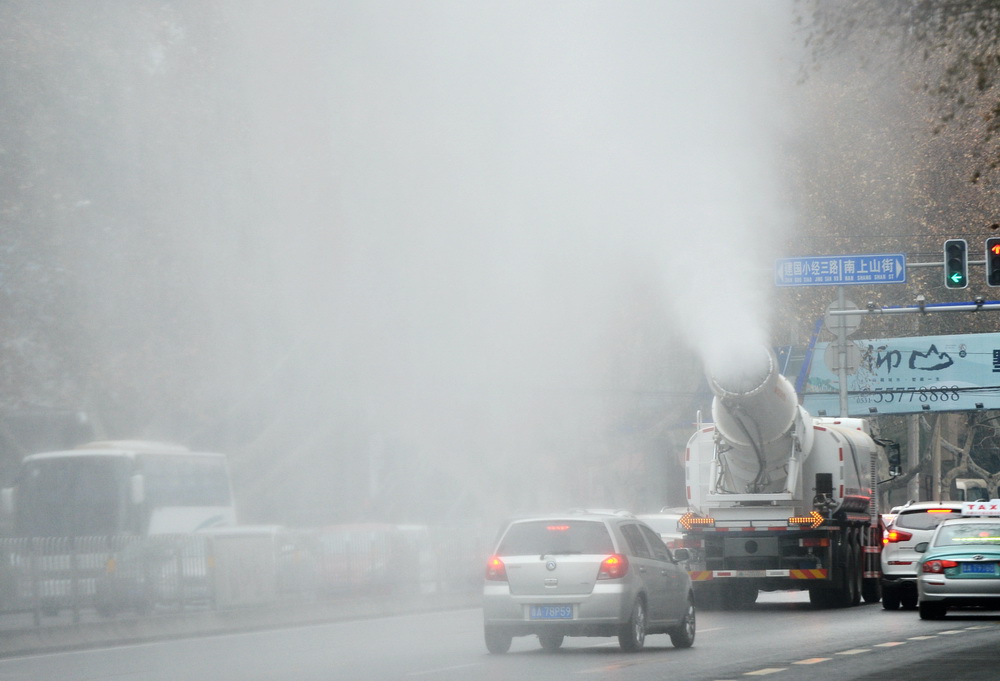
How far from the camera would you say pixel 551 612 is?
16344mm

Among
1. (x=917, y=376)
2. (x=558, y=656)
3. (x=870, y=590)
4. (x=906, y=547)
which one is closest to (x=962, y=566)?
(x=906, y=547)

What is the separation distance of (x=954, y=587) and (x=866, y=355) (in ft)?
82.7

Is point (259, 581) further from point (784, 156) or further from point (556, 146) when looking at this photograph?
point (784, 156)

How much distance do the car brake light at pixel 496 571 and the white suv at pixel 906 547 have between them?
10025 mm

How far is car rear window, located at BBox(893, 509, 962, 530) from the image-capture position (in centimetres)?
2545

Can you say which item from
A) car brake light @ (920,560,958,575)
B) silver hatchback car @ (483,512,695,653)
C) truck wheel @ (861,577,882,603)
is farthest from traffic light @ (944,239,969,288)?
silver hatchback car @ (483,512,695,653)

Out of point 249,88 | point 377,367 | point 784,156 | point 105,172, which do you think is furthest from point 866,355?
point 105,172

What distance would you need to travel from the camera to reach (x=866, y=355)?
45.8 metres

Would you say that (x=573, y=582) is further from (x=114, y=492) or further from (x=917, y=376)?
(x=917, y=376)

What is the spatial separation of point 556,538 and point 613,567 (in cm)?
77

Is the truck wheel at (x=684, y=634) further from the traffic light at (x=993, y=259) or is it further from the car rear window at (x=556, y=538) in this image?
the traffic light at (x=993, y=259)

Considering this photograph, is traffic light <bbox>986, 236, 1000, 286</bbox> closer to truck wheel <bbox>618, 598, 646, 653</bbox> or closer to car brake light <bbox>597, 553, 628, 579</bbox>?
truck wheel <bbox>618, 598, 646, 653</bbox>

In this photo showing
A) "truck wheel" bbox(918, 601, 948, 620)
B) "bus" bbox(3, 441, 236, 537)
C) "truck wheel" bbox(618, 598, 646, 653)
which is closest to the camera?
"truck wheel" bbox(618, 598, 646, 653)

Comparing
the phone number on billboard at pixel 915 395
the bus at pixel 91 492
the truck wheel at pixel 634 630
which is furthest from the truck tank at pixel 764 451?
the phone number on billboard at pixel 915 395
